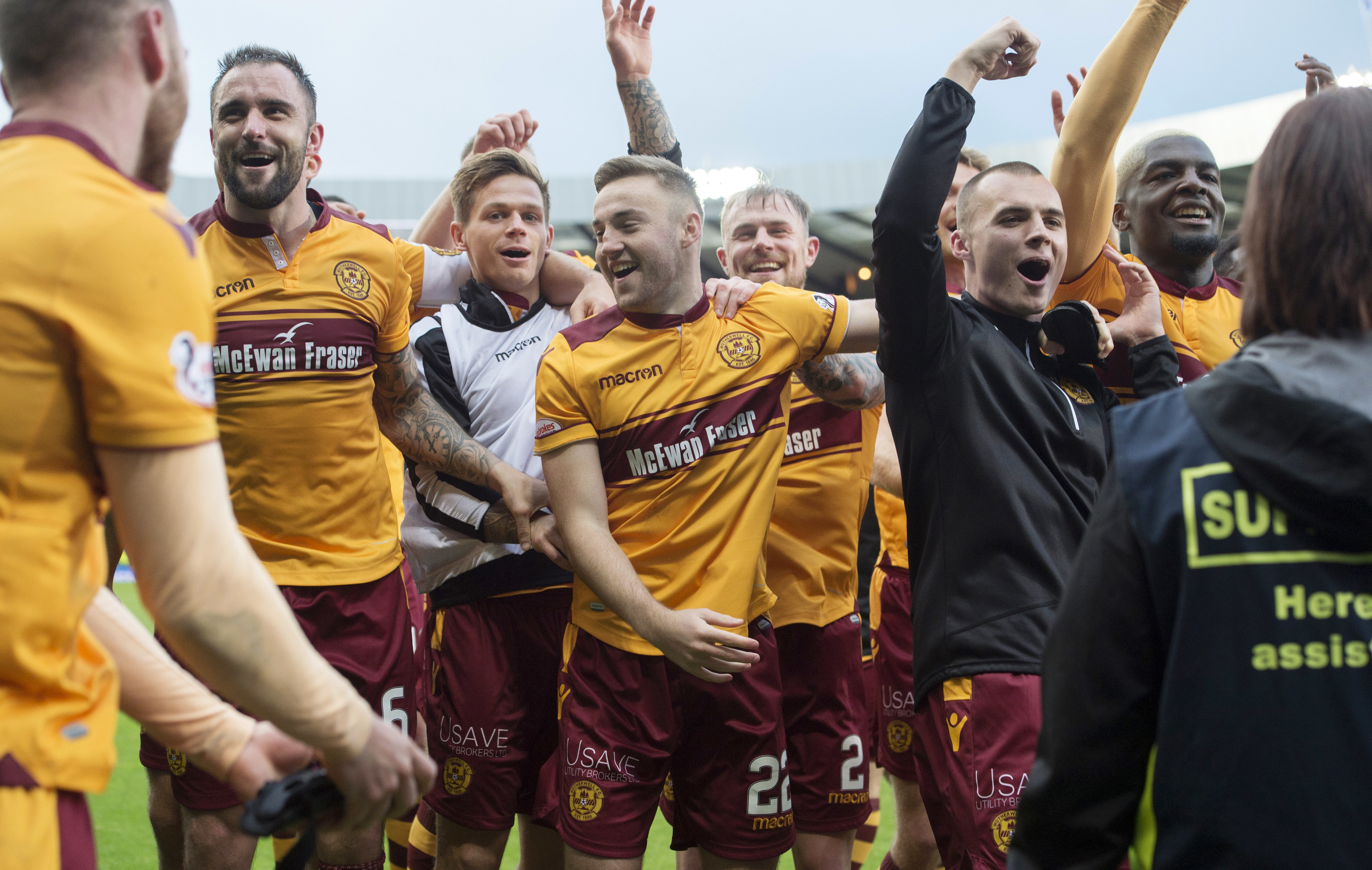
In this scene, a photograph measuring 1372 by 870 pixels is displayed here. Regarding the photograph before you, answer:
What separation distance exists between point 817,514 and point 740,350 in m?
1.05

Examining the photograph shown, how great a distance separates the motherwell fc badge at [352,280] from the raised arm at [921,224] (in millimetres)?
1787

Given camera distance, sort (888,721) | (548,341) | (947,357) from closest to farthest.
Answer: (947,357) < (548,341) < (888,721)

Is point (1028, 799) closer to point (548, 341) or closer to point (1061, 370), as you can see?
point (1061, 370)

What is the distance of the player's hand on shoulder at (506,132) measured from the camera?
462 cm

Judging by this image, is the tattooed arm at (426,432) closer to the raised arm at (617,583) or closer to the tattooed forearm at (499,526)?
the tattooed forearm at (499,526)

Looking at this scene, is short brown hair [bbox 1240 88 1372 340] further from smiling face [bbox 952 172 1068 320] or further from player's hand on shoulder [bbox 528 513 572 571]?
player's hand on shoulder [bbox 528 513 572 571]

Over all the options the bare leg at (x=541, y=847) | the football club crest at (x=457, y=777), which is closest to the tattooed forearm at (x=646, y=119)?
the football club crest at (x=457, y=777)

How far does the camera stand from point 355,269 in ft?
11.8

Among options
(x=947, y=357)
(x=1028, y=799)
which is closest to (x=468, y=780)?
(x=947, y=357)

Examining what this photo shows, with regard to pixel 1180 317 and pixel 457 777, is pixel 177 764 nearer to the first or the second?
pixel 457 777

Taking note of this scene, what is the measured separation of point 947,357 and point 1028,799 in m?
1.50

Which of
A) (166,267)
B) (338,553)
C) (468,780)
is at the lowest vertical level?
(468,780)

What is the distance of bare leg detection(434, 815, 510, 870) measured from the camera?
12.1 ft

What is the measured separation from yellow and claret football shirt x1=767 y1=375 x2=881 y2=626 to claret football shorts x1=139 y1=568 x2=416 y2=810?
4.47ft
